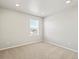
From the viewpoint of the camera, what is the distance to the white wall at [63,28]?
2.94 meters

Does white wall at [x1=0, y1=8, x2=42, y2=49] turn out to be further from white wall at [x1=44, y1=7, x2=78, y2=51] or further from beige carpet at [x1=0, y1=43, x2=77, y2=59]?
white wall at [x1=44, y1=7, x2=78, y2=51]

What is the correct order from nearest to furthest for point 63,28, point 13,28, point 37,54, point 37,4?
point 37,54, point 37,4, point 63,28, point 13,28

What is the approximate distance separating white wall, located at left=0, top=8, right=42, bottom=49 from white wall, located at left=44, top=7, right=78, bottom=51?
1.26 m

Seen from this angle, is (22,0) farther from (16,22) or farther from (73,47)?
(73,47)

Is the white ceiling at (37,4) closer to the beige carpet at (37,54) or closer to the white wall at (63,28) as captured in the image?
the white wall at (63,28)

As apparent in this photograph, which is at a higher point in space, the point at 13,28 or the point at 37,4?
the point at 37,4

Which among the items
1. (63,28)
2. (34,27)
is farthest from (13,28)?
(63,28)

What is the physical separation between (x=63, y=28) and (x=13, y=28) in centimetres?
243

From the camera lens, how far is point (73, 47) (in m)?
2.96

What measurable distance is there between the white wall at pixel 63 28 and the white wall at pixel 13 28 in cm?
→ 126

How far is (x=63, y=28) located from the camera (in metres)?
3.48

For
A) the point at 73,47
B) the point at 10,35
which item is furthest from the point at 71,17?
the point at 10,35

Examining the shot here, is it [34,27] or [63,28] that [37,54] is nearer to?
[63,28]

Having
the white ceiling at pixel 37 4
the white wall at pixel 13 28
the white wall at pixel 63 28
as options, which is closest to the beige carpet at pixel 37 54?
the white wall at pixel 63 28
